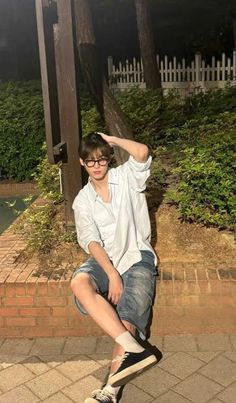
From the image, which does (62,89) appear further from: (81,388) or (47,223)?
(81,388)

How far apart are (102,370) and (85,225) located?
2.95 ft

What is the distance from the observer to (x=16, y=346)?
3.34 meters

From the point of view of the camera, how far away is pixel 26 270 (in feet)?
11.6

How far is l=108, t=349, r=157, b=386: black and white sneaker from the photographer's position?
2.58 m

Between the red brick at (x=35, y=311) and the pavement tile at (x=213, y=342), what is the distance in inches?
40.8

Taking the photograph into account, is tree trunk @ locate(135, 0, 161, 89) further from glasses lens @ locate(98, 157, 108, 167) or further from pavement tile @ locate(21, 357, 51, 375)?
pavement tile @ locate(21, 357, 51, 375)

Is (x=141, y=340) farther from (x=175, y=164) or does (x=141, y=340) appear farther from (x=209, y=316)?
(x=175, y=164)

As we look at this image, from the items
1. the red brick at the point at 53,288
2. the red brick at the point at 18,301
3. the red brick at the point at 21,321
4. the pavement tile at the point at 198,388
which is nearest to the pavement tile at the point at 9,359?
the red brick at the point at 21,321

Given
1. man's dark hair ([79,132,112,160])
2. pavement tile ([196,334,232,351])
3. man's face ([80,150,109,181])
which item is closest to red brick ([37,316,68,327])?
pavement tile ([196,334,232,351])

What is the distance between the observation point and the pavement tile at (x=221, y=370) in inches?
111

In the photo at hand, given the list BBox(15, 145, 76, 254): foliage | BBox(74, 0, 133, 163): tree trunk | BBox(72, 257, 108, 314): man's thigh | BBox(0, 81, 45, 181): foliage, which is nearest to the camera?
BBox(72, 257, 108, 314): man's thigh

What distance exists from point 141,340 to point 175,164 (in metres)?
2.38

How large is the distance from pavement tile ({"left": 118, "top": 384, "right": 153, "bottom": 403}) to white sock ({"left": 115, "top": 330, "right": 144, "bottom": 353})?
0.28 m

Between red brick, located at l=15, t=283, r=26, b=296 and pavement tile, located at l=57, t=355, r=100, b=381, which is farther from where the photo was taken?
red brick, located at l=15, t=283, r=26, b=296
